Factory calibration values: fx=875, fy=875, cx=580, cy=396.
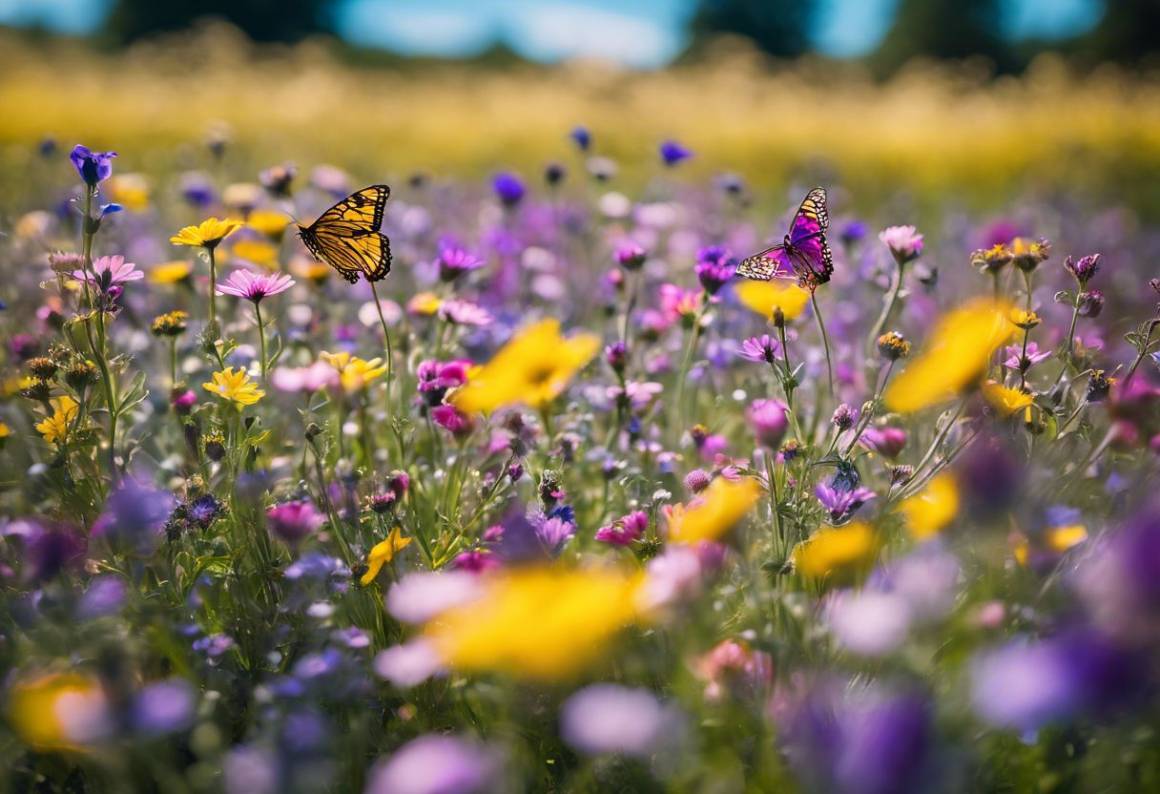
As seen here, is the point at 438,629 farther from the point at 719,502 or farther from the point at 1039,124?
the point at 1039,124

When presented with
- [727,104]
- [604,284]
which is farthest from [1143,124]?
[604,284]

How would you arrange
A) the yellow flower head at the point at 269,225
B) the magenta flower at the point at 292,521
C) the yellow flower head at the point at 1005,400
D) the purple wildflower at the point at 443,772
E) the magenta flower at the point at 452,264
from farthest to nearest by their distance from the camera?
the yellow flower head at the point at 269,225 < the magenta flower at the point at 452,264 < the magenta flower at the point at 292,521 < the yellow flower head at the point at 1005,400 < the purple wildflower at the point at 443,772

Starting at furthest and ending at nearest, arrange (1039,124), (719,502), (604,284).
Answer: (1039,124)
(604,284)
(719,502)

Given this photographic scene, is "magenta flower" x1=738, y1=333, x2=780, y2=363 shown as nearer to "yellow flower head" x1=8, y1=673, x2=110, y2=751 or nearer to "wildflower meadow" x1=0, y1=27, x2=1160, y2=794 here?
"wildflower meadow" x1=0, y1=27, x2=1160, y2=794

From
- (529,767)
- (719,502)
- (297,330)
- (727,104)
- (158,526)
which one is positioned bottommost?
(529,767)

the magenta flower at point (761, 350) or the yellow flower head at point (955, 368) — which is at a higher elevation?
the yellow flower head at point (955, 368)

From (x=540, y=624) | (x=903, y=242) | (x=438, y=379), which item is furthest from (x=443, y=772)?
(x=903, y=242)

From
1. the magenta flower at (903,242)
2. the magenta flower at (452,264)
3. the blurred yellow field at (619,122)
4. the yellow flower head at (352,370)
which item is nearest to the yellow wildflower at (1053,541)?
the magenta flower at (903,242)

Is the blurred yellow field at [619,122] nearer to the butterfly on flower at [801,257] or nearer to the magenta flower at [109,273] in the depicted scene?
the butterfly on flower at [801,257]
